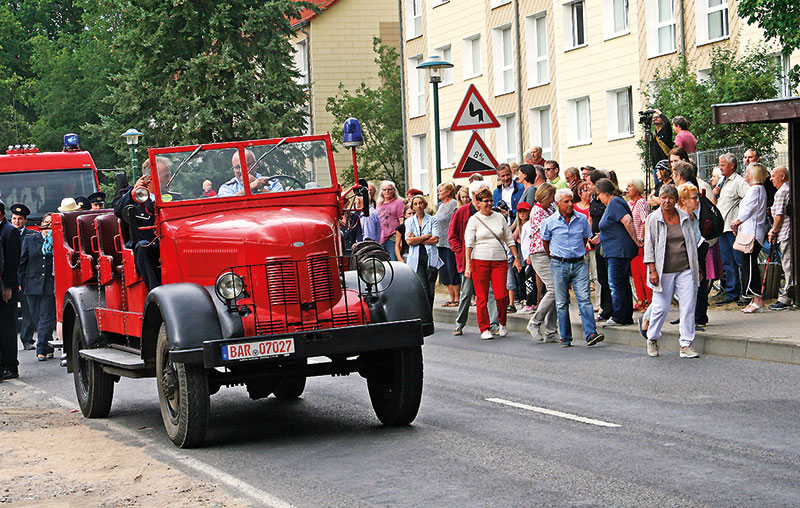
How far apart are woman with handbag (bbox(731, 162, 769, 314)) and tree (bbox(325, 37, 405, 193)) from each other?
38.7 meters

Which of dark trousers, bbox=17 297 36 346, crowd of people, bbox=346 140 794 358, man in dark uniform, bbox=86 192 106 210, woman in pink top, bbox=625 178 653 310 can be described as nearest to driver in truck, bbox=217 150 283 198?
crowd of people, bbox=346 140 794 358

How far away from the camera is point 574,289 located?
631 inches

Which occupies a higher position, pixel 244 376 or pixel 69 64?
pixel 69 64

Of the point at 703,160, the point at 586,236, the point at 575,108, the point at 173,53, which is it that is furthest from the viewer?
the point at 173,53

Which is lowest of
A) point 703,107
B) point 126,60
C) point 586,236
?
point 586,236

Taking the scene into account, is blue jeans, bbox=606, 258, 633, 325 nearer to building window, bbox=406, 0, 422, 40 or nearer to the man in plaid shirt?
the man in plaid shirt

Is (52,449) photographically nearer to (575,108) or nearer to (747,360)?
(747,360)

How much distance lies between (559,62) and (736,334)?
1180 inches

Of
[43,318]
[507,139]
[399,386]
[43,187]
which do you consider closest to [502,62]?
[507,139]

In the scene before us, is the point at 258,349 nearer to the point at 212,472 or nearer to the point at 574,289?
the point at 212,472

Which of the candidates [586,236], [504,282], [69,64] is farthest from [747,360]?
[69,64]

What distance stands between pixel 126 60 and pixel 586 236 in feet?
124

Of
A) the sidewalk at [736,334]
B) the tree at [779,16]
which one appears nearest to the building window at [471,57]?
the tree at [779,16]

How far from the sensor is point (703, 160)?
22125 millimetres
